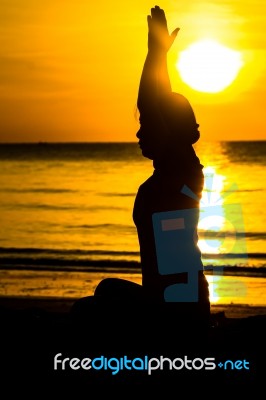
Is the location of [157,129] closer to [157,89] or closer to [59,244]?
[157,89]

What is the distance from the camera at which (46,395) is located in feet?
22.1

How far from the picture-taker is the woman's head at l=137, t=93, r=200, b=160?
6699mm

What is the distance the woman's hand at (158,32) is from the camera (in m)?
6.76

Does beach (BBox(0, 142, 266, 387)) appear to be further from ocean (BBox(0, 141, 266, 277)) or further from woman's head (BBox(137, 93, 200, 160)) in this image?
woman's head (BBox(137, 93, 200, 160))

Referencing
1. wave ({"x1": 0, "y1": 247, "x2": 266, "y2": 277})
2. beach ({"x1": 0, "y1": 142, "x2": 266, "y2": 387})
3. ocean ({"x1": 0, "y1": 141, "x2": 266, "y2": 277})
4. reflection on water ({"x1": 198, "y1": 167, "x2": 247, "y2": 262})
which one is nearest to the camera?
beach ({"x1": 0, "y1": 142, "x2": 266, "y2": 387})

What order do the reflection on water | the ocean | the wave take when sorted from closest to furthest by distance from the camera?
the wave → the ocean → the reflection on water

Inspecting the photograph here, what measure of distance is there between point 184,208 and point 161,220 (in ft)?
0.70

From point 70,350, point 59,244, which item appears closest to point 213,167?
point 59,244

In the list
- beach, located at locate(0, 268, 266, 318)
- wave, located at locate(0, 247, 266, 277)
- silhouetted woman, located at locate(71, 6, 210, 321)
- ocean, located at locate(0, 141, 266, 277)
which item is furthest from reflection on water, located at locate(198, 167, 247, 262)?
silhouetted woman, located at locate(71, 6, 210, 321)

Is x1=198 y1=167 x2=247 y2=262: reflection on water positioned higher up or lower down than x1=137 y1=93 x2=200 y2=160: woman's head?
lower down

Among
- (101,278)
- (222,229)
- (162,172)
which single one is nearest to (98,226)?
(222,229)

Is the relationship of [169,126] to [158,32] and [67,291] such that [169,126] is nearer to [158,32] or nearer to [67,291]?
[158,32]

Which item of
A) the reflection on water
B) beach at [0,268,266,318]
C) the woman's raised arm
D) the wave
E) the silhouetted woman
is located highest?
the woman's raised arm

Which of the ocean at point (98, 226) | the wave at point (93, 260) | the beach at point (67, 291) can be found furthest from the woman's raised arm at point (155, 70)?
the wave at point (93, 260)
